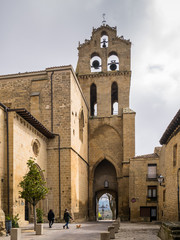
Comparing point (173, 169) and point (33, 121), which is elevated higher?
point (33, 121)

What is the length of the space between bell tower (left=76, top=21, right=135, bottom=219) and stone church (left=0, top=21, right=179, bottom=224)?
0.08 metres

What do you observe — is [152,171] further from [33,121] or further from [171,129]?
[171,129]

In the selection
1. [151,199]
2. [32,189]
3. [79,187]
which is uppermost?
[32,189]

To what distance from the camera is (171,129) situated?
14.3 m

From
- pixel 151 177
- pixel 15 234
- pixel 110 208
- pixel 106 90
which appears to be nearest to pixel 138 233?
pixel 15 234

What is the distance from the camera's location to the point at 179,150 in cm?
1277

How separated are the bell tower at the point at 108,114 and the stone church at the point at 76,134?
0.08 meters

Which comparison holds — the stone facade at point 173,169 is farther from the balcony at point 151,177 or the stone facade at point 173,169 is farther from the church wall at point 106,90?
the church wall at point 106,90

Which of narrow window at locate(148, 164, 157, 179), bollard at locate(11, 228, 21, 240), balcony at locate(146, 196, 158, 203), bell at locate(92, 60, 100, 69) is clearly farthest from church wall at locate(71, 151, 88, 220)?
bell at locate(92, 60, 100, 69)

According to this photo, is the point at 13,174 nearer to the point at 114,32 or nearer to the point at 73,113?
the point at 73,113

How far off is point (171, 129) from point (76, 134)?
36.2ft

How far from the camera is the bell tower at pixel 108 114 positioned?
30000mm

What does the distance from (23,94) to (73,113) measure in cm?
391

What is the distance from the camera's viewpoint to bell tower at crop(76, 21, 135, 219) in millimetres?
30000
